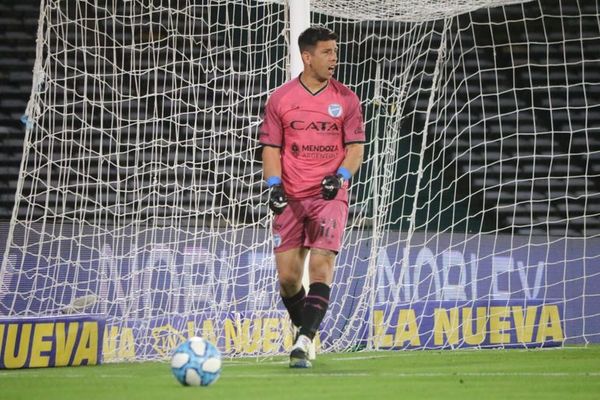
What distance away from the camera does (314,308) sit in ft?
22.3

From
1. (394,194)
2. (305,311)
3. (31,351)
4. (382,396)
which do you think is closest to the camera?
(382,396)

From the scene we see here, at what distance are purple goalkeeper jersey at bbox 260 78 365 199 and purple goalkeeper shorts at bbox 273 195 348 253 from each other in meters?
0.07

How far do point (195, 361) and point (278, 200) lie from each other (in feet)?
5.85

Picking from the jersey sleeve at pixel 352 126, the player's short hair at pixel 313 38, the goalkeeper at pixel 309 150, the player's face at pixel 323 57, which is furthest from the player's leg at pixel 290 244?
the player's short hair at pixel 313 38

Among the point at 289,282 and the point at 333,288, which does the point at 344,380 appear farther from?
the point at 333,288

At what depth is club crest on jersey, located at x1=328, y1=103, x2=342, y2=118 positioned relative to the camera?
7.10 m

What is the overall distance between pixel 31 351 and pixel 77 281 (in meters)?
1.72

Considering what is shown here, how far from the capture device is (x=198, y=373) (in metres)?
5.34

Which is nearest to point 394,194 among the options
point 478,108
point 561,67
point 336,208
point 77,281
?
point 478,108

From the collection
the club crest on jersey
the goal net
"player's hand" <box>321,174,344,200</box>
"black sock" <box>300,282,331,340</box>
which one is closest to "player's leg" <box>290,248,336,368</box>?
"black sock" <box>300,282,331,340</box>

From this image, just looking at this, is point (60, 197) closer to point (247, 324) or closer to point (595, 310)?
point (247, 324)

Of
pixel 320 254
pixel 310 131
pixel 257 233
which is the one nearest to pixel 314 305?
pixel 320 254

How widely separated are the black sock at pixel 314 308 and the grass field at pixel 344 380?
0.75ft

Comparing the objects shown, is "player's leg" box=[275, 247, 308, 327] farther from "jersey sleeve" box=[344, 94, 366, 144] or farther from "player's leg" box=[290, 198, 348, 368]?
"jersey sleeve" box=[344, 94, 366, 144]
